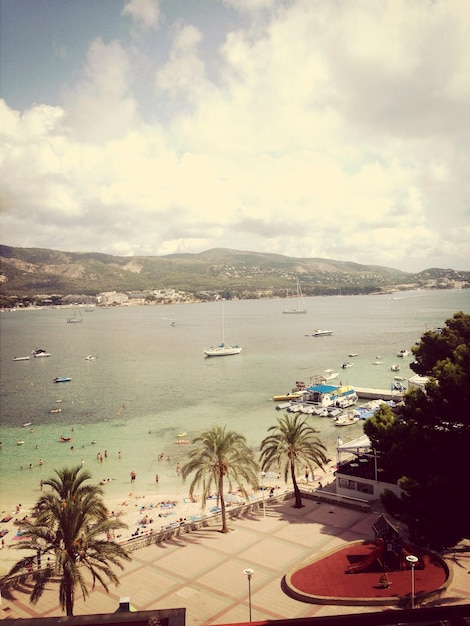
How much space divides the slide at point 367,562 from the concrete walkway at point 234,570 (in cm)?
228

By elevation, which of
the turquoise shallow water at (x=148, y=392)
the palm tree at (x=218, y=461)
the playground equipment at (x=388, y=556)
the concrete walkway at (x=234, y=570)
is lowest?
the turquoise shallow water at (x=148, y=392)

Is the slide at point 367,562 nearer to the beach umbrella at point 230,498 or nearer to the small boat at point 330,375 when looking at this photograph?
the beach umbrella at point 230,498

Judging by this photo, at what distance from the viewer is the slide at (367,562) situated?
21547mm

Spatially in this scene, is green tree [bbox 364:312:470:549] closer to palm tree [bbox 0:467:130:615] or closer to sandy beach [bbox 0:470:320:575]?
sandy beach [bbox 0:470:320:575]

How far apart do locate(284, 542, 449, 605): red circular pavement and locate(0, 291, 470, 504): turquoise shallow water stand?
21.5m

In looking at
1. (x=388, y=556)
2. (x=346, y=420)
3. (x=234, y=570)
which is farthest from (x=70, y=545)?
(x=346, y=420)

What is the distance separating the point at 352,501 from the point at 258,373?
6652 centimetres

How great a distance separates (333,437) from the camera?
54.2m

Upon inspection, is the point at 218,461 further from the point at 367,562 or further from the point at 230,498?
the point at 367,562

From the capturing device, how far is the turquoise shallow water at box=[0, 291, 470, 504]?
49781 mm

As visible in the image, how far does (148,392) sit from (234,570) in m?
62.5

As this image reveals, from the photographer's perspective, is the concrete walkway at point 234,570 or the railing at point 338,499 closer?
the concrete walkway at point 234,570

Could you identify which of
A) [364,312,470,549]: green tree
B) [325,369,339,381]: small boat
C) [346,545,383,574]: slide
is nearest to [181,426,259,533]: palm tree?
[346,545,383,574]: slide

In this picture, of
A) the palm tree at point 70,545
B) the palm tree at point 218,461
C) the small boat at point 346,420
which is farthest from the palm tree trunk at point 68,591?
the small boat at point 346,420
